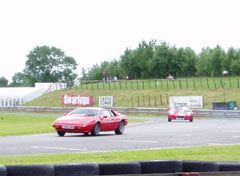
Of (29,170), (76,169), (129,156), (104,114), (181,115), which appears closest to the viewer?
(29,170)

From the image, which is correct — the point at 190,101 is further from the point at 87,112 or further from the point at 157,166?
the point at 157,166

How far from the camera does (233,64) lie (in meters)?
93.9

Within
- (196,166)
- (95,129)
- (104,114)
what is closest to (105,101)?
(104,114)

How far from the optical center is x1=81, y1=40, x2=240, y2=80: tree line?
9794 centimetres

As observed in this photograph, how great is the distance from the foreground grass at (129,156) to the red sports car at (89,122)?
302 inches

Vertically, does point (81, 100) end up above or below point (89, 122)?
above

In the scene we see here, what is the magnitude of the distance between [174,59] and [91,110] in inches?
3346

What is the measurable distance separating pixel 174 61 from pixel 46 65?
5303 cm

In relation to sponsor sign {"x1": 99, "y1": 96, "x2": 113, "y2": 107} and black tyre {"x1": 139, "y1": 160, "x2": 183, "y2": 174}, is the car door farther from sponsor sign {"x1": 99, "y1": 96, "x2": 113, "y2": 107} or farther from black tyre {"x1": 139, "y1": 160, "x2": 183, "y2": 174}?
sponsor sign {"x1": 99, "y1": 96, "x2": 113, "y2": 107}

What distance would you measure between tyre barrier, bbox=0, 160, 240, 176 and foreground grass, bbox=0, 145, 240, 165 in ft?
12.1

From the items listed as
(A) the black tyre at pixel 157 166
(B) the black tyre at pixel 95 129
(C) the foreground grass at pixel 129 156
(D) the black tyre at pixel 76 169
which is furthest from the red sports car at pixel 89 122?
(D) the black tyre at pixel 76 169

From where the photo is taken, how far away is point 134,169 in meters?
6.98

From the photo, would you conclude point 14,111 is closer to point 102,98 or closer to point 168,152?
point 102,98

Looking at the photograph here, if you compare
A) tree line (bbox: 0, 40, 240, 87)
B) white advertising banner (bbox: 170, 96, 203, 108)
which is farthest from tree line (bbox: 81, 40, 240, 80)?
white advertising banner (bbox: 170, 96, 203, 108)
